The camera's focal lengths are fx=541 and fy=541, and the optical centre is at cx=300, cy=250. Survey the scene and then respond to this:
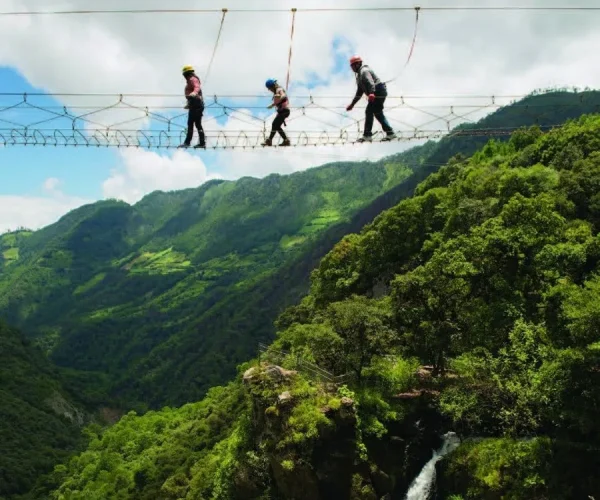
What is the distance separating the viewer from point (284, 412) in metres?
30.3

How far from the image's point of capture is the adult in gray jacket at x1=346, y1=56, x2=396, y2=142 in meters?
18.8

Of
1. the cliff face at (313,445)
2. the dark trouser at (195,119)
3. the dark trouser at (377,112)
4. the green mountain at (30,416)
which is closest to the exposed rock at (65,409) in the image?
the green mountain at (30,416)

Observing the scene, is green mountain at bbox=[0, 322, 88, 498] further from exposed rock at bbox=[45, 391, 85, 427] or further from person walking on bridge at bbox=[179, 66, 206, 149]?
person walking on bridge at bbox=[179, 66, 206, 149]

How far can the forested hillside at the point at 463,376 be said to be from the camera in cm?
2309

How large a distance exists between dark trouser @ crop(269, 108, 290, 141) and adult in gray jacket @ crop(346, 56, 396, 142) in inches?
89.2

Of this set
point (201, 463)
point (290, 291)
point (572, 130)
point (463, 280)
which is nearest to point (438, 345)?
point (463, 280)

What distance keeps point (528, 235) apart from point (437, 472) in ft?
46.0

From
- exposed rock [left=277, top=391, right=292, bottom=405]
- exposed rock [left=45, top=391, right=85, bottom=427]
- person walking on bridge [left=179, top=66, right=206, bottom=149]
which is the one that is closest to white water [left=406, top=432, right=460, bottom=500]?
exposed rock [left=277, top=391, right=292, bottom=405]

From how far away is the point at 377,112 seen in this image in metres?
19.4

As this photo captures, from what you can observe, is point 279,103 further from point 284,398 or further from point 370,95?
point 284,398

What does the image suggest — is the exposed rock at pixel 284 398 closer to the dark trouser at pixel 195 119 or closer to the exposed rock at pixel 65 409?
the dark trouser at pixel 195 119

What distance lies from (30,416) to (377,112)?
139025 mm

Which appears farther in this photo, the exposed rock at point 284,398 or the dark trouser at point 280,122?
the exposed rock at point 284,398

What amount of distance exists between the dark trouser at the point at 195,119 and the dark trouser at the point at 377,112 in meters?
5.94
